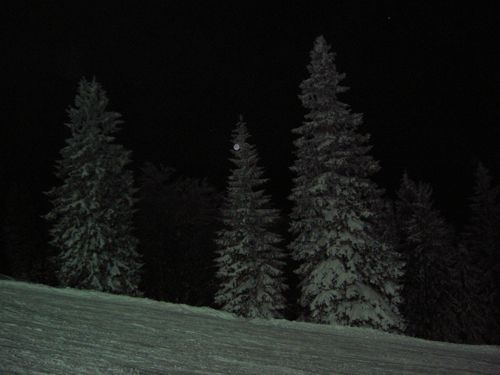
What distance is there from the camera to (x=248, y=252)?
83.7 ft

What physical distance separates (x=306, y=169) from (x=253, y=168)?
5028mm

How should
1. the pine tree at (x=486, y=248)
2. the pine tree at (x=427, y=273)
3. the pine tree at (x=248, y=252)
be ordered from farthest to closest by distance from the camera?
the pine tree at (x=486, y=248) < the pine tree at (x=427, y=273) < the pine tree at (x=248, y=252)

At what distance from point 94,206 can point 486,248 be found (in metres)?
28.9

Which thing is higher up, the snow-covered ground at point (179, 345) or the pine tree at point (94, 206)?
the pine tree at point (94, 206)

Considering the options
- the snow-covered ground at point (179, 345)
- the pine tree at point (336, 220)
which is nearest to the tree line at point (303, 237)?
the pine tree at point (336, 220)

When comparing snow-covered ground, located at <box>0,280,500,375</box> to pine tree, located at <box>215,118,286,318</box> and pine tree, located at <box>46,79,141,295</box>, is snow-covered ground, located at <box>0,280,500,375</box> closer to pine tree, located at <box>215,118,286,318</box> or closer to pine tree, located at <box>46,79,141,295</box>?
pine tree, located at <box>215,118,286,318</box>

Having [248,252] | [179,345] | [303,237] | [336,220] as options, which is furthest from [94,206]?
[179,345]

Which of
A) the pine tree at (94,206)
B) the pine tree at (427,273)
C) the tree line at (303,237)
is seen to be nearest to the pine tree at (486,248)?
the tree line at (303,237)

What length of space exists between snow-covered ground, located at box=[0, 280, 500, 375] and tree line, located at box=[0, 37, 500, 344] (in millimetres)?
9011

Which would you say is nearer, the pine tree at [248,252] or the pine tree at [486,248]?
the pine tree at [248,252]

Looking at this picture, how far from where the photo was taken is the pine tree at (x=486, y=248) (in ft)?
119

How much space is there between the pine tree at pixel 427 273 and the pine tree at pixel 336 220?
458 inches

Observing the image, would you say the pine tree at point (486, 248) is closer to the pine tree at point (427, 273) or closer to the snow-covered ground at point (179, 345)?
the pine tree at point (427, 273)

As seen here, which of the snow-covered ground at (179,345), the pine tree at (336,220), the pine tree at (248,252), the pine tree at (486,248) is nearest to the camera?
the snow-covered ground at (179,345)
